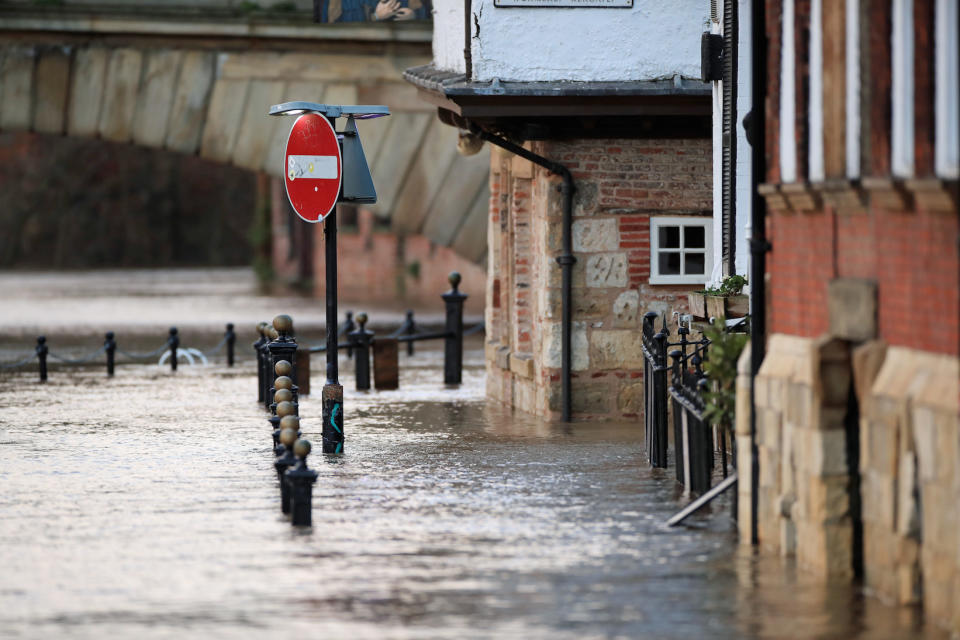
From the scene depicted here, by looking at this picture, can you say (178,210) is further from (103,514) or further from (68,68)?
(103,514)

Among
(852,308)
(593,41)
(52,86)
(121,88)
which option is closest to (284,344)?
(593,41)

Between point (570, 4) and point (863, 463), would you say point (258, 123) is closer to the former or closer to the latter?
point (570, 4)

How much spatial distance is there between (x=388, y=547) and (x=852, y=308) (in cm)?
273

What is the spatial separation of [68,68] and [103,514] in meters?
14.9

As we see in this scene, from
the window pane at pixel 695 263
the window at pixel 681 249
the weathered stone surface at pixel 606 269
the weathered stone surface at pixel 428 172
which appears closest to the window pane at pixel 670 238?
the window at pixel 681 249

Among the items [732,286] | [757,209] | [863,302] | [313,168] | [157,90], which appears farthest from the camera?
[157,90]

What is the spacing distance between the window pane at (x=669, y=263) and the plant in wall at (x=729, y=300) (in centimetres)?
285

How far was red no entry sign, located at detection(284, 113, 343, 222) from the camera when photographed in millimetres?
13484

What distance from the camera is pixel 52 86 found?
24578 mm

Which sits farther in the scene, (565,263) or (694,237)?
(694,237)

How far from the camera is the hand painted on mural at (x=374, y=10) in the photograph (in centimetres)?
2284

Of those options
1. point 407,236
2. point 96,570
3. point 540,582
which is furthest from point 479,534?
point 407,236

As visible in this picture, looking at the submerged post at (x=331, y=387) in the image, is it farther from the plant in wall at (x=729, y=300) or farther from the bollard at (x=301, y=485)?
the bollard at (x=301, y=485)

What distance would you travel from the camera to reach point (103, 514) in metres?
10.8
